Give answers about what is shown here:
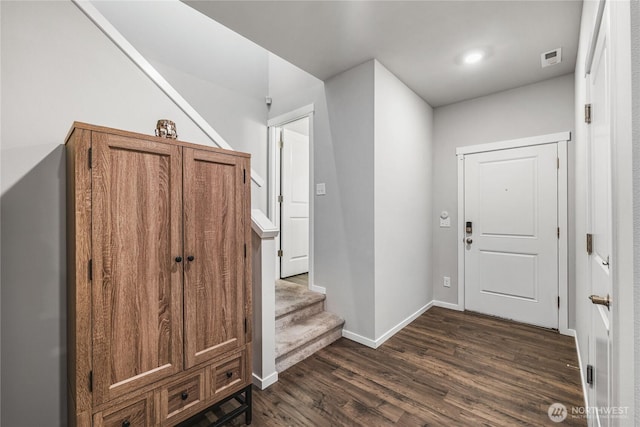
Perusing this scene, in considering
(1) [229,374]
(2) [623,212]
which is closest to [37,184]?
(1) [229,374]

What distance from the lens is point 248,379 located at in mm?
1683

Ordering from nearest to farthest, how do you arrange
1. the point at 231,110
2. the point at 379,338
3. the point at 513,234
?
the point at 379,338
the point at 513,234
the point at 231,110

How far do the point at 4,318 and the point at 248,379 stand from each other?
1211 mm

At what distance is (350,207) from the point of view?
272 centimetres

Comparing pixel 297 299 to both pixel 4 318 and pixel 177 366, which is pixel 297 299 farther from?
pixel 4 318

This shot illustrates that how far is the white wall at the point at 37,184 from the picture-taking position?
49.8 inches

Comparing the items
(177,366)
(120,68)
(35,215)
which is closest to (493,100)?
(120,68)

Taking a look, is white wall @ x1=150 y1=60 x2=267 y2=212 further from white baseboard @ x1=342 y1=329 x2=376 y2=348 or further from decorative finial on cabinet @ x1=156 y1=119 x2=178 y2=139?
white baseboard @ x1=342 y1=329 x2=376 y2=348

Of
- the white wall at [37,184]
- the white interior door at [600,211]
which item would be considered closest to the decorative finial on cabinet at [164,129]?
the white wall at [37,184]

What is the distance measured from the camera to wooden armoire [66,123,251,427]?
3.74ft

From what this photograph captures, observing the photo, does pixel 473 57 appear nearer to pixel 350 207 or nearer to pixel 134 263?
pixel 350 207

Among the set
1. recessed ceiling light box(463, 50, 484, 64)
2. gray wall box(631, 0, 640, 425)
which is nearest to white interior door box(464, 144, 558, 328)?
recessed ceiling light box(463, 50, 484, 64)

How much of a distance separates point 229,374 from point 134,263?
2.81ft

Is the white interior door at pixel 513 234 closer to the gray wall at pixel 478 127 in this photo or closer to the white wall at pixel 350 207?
the gray wall at pixel 478 127
